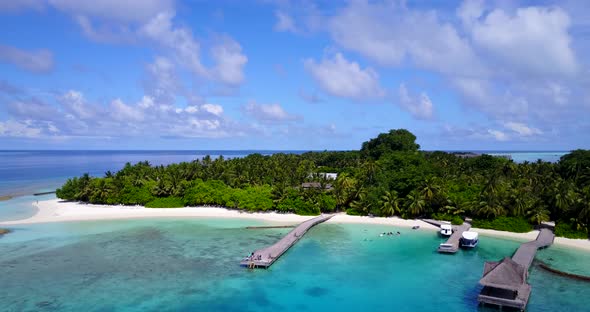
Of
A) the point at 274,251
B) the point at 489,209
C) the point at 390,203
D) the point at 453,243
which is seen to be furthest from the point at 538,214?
the point at 274,251

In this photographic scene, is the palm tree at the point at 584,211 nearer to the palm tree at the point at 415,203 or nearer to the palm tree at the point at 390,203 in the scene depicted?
the palm tree at the point at 415,203

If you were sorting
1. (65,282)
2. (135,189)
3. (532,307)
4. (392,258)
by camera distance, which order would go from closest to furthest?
1. (532,307)
2. (65,282)
3. (392,258)
4. (135,189)

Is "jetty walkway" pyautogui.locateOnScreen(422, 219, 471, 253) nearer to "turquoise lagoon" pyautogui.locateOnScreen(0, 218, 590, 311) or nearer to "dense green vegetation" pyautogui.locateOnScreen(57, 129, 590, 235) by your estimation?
"turquoise lagoon" pyautogui.locateOnScreen(0, 218, 590, 311)

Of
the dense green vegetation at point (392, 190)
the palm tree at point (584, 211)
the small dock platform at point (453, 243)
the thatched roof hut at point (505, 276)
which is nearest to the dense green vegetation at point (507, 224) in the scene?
the dense green vegetation at point (392, 190)

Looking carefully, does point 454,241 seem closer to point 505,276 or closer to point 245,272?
point 505,276

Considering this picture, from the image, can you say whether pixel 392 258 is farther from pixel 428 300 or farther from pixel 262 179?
pixel 262 179

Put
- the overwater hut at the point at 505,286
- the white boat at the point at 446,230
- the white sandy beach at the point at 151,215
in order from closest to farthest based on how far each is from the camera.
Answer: the overwater hut at the point at 505,286 → the white boat at the point at 446,230 → the white sandy beach at the point at 151,215

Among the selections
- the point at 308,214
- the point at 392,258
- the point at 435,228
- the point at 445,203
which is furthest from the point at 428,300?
the point at 308,214
